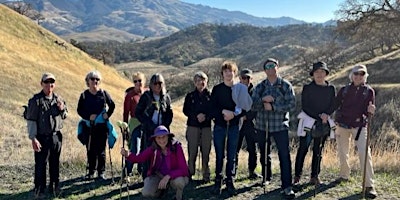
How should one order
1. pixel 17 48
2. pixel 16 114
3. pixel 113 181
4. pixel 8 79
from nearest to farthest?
pixel 113 181 < pixel 16 114 < pixel 8 79 < pixel 17 48

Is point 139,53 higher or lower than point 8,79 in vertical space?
higher

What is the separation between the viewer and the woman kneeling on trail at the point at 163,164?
22.6 feet

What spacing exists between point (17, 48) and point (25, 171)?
1310 inches

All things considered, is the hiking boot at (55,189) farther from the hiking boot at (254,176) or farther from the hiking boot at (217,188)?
the hiking boot at (254,176)

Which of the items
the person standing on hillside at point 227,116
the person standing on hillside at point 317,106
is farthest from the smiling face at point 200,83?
the person standing on hillside at point 317,106

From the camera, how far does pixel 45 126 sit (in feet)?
23.7

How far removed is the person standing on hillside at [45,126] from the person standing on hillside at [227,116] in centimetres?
249

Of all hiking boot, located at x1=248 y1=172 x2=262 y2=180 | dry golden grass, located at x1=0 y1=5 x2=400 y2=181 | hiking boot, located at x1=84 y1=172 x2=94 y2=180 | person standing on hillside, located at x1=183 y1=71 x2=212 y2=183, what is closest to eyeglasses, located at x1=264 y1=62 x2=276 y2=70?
person standing on hillside, located at x1=183 y1=71 x2=212 y2=183

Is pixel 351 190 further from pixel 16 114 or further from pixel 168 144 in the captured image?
pixel 16 114

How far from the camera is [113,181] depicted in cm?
827

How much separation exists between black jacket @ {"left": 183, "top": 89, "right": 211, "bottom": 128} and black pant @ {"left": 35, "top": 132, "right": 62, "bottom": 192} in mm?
2191

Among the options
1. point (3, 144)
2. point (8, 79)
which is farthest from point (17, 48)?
point (3, 144)

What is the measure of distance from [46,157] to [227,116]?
118 inches

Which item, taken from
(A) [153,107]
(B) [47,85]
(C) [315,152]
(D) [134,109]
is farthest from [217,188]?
(B) [47,85]
